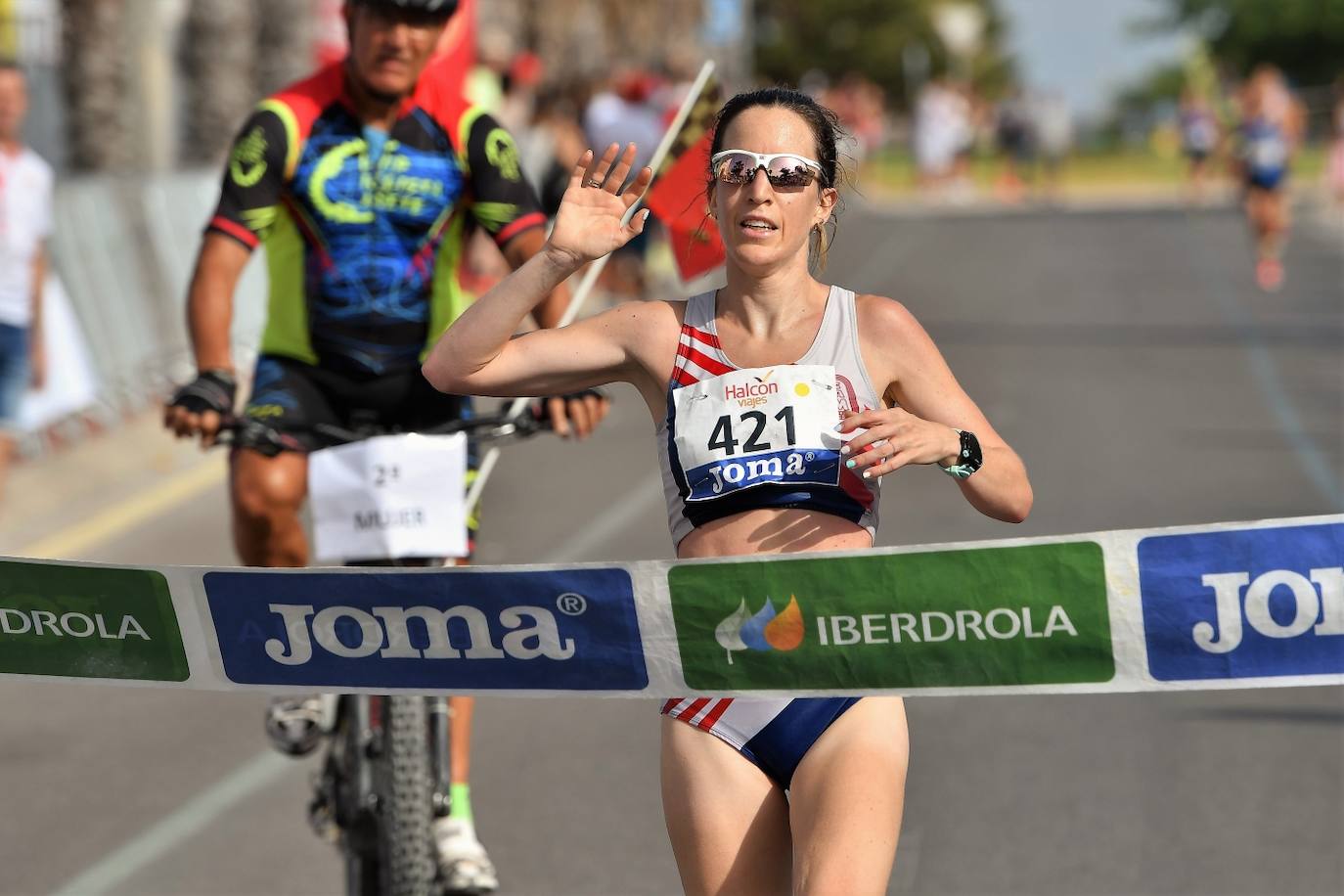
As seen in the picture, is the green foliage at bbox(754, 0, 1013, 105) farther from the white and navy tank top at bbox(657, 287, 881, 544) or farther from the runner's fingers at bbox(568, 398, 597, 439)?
the white and navy tank top at bbox(657, 287, 881, 544)

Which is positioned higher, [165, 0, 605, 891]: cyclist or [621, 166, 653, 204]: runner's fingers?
[621, 166, 653, 204]: runner's fingers

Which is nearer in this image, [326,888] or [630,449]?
[326,888]

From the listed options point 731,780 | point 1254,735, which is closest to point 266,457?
point 731,780

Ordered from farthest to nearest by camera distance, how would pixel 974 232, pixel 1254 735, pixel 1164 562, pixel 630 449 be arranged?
pixel 974 232 → pixel 630 449 → pixel 1254 735 → pixel 1164 562

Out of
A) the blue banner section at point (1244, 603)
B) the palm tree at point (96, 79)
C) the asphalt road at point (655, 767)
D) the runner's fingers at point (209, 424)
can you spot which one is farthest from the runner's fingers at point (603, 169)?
the palm tree at point (96, 79)

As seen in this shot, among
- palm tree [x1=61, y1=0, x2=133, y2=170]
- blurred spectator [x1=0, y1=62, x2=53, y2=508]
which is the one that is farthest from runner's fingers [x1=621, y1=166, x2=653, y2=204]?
palm tree [x1=61, y1=0, x2=133, y2=170]

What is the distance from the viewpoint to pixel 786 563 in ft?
12.0

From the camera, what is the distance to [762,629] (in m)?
3.70

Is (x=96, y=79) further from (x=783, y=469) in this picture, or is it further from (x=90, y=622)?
(x=783, y=469)

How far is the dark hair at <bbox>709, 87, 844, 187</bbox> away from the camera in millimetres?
3883

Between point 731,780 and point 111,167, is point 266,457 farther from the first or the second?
point 111,167

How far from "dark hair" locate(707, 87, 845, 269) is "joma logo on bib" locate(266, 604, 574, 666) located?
33.2 inches

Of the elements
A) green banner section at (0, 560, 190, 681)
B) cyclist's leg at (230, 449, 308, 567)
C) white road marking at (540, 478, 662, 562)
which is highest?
green banner section at (0, 560, 190, 681)

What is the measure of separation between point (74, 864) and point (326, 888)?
0.76 meters
